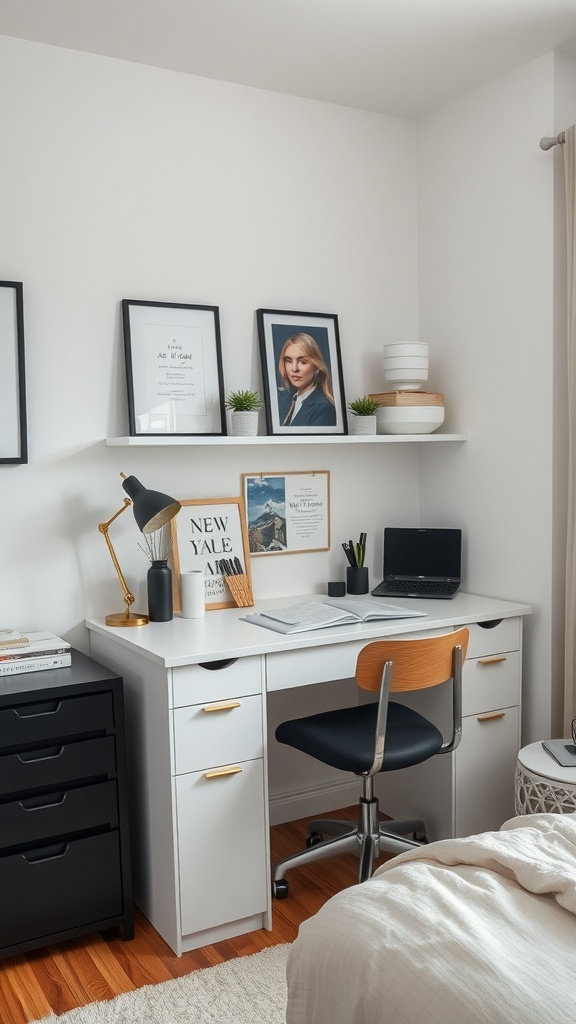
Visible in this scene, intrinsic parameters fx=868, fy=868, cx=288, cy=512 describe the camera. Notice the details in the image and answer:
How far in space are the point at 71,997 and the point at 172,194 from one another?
2366 mm

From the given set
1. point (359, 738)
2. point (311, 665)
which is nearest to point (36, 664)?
point (311, 665)

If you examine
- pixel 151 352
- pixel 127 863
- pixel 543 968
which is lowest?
pixel 127 863

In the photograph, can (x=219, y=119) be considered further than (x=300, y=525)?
No

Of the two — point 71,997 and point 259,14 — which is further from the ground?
point 259,14

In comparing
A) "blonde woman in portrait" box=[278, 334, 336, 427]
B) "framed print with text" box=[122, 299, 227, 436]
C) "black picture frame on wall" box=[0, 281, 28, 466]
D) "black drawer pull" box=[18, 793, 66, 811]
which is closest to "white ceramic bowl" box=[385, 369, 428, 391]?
"blonde woman in portrait" box=[278, 334, 336, 427]

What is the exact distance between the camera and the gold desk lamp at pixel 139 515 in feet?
8.33

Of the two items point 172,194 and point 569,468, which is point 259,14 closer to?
point 172,194

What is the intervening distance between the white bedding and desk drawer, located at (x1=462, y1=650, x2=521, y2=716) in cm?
118

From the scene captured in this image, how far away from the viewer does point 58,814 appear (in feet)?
7.45

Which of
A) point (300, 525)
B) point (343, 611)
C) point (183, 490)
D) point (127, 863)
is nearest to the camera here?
point (127, 863)

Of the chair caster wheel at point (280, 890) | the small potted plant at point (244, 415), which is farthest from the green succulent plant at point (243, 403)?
the chair caster wheel at point (280, 890)

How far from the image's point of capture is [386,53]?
9.09 feet

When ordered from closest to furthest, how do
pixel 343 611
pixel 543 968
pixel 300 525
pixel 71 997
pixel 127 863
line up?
pixel 543 968 → pixel 71 997 → pixel 127 863 → pixel 343 611 → pixel 300 525

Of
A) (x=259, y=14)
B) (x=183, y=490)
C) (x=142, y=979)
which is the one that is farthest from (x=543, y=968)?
(x=259, y=14)
